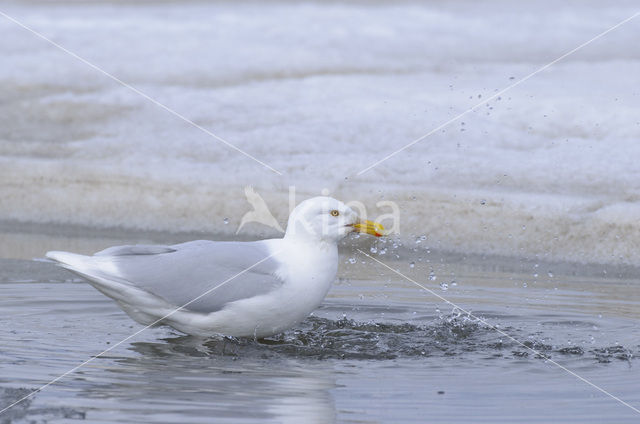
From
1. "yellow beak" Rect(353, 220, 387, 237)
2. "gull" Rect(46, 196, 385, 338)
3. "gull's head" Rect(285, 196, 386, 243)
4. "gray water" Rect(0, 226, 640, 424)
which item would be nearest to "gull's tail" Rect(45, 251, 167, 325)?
"gull" Rect(46, 196, 385, 338)

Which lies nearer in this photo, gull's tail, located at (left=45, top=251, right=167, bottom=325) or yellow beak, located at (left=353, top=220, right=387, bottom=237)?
gull's tail, located at (left=45, top=251, right=167, bottom=325)

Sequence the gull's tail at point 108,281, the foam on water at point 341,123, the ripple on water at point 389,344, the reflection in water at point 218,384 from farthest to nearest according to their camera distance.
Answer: the foam on water at point 341,123 < the gull's tail at point 108,281 < the ripple on water at point 389,344 < the reflection in water at point 218,384

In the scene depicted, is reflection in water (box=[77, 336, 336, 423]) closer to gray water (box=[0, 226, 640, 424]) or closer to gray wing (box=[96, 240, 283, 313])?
gray water (box=[0, 226, 640, 424])

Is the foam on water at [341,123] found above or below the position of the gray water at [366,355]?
above

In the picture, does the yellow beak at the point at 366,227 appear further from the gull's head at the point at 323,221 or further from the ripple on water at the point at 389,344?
the ripple on water at the point at 389,344

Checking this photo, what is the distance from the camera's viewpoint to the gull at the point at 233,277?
4879 millimetres

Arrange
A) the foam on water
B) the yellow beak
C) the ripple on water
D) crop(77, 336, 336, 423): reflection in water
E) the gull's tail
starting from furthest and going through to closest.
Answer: the foam on water
the yellow beak
the gull's tail
the ripple on water
crop(77, 336, 336, 423): reflection in water

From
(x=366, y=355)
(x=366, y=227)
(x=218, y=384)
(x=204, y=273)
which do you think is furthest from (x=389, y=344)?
(x=218, y=384)

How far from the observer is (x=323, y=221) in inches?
197

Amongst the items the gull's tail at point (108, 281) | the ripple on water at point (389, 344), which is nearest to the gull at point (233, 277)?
the gull's tail at point (108, 281)

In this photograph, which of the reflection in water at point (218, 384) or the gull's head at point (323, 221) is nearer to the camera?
the reflection in water at point (218, 384)

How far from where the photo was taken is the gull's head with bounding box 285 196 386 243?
16.4 ft

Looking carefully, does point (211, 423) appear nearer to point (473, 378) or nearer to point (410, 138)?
point (473, 378)

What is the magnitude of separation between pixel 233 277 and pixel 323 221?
465 mm
